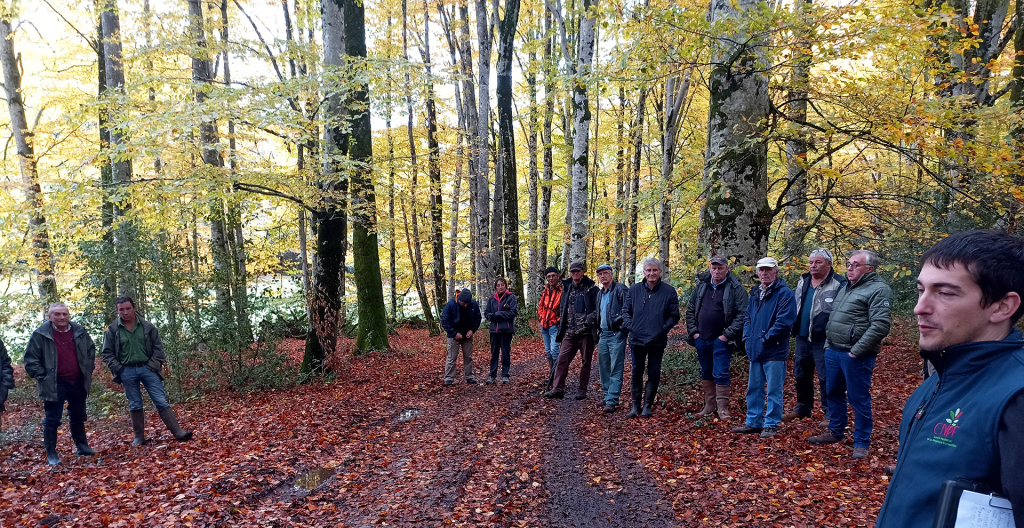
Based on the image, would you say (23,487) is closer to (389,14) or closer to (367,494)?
(367,494)

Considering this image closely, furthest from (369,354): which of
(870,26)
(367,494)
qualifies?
(870,26)

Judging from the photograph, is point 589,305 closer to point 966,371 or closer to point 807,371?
point 807,371

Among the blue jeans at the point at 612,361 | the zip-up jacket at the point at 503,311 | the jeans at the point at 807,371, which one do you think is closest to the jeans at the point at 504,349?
the zip-up jacket at the point at 503,311

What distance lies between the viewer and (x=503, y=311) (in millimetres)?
9625

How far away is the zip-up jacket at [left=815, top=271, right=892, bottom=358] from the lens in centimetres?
495

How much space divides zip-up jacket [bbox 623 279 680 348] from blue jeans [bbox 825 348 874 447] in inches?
73.8

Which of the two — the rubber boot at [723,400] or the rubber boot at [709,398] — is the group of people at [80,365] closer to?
the rubber boot at [709,398]

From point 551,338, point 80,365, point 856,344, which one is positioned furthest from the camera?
point 551,338

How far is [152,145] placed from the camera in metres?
7.88

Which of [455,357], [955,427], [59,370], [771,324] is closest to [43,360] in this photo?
[59,370]

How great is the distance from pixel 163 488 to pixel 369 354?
700 cm

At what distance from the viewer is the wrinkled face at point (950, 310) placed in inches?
56.0

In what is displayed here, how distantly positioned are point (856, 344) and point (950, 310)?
424cm

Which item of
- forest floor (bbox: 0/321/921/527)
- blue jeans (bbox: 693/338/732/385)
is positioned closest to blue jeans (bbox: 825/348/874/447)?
forest floor (bbox: 0/321/921/527)
